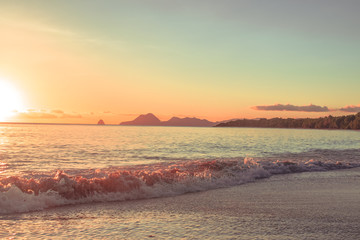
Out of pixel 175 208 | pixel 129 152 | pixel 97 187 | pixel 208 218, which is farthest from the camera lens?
pixel 129 152

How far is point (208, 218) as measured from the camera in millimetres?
9195

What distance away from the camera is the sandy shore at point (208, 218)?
777cm

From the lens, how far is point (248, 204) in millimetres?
11219

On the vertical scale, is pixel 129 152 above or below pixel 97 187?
below

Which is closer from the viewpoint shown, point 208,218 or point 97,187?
point 208,218

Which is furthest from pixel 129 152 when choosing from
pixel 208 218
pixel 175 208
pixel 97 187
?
pixel 208 218

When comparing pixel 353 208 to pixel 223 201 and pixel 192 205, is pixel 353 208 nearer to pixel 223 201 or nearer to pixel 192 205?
pixel 223 201

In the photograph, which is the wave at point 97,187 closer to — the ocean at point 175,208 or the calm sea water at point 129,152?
the ocean at point 175,208

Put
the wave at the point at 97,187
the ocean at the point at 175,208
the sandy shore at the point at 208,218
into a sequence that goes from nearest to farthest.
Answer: the sandy shore at the point at 208,218 → the ocean at the point at 175,208 → the wave at the point at 97,187

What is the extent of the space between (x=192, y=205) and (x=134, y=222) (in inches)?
116

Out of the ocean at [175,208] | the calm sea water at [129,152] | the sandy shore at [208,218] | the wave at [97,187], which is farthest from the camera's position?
the calm sea water at [129,152]

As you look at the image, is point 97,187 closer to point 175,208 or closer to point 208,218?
point 175,208

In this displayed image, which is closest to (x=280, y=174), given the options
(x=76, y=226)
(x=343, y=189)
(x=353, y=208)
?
(x=343, y=189)

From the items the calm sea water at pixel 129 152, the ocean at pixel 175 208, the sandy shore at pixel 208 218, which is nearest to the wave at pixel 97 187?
the ocean at pixel 175 208
